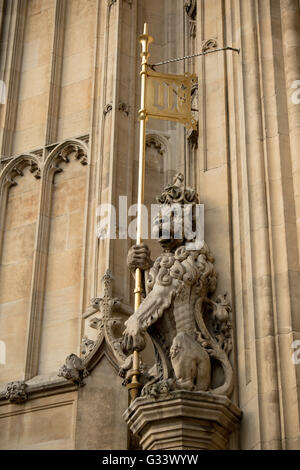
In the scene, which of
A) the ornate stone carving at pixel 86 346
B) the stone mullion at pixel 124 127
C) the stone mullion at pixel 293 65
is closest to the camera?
the stone mullion at pixel 293 65

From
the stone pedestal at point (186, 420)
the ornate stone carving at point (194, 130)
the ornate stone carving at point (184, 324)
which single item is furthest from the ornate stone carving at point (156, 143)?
the stone pedestal at point (186, 420)

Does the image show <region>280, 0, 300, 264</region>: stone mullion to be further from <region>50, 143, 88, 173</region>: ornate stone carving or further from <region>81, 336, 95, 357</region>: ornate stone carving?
<region>50, 143, 88, 173</region>: ornate stone carving

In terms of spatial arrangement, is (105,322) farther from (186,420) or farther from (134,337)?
(186,420)

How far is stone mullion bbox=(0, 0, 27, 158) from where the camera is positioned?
550 inches

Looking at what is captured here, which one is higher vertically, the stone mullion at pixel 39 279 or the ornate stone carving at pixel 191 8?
the ornate stone carving at pixel 191 8

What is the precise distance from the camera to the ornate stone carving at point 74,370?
11.1 m

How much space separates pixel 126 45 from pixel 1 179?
227 cm

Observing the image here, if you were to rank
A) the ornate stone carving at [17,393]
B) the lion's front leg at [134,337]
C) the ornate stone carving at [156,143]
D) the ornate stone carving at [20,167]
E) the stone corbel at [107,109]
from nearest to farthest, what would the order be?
1. the lion's front leg at [134,337]
2. the ornate stone carving at [17,393]
3. the ornate stone carving at [156,143]
4. the stone corbel at [107,109]
5. the ornate stone carving at [20,167]

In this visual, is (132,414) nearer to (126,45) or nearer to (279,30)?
(279,30)

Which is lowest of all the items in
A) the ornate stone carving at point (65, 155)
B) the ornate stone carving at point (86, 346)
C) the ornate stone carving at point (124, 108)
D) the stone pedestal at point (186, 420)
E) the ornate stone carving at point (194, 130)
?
the stone pedestal at point (186, 420)

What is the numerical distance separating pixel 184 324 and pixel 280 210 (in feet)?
4.19

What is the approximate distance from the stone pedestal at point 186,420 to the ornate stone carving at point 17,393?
10.4ft

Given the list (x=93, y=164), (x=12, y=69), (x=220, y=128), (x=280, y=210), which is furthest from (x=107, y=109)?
(x=280, y=210)

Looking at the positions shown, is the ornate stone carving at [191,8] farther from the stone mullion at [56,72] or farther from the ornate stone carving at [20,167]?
the ornate stone carving at [20,167]
